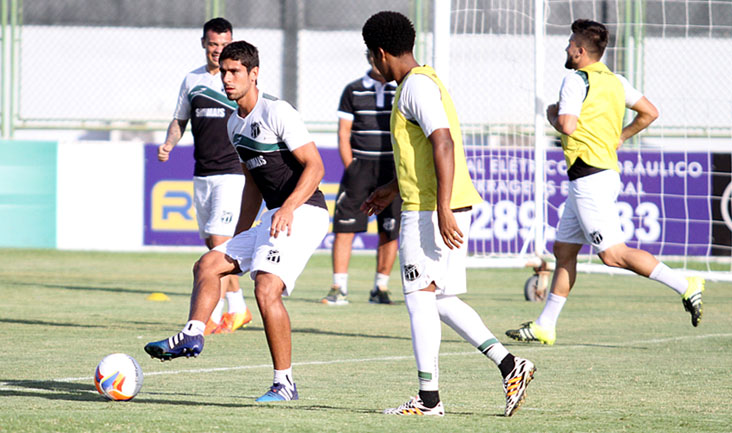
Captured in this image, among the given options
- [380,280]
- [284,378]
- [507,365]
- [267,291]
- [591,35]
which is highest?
[591,35]

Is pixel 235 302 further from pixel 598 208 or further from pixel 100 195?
pixel 100 195

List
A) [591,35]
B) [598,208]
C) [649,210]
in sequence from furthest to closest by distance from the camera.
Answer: [649,210], [591,35], [598,208]

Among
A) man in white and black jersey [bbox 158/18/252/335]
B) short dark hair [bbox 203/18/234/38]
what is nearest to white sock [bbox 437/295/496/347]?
man in white and black jersey [bbox 158/18/252/335]

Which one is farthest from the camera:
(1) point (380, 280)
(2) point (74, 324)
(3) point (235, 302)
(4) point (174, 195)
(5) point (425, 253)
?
(4) point (174, 195)

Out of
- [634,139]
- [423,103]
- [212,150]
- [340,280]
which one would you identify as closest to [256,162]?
[423,103]

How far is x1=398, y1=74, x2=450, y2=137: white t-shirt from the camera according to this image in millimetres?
5531

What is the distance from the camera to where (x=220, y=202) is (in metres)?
9.31

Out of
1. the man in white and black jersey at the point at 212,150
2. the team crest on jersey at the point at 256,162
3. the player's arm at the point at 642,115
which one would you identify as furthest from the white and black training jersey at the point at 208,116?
the player's arm at the point at 642,115

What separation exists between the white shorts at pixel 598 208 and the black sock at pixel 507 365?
2.79 m

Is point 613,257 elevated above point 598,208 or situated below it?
below

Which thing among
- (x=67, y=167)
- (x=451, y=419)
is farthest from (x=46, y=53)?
(x=451, y=419)

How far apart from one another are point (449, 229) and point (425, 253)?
0.84 feet

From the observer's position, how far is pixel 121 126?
20625 mm

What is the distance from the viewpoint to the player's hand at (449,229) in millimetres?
5469
